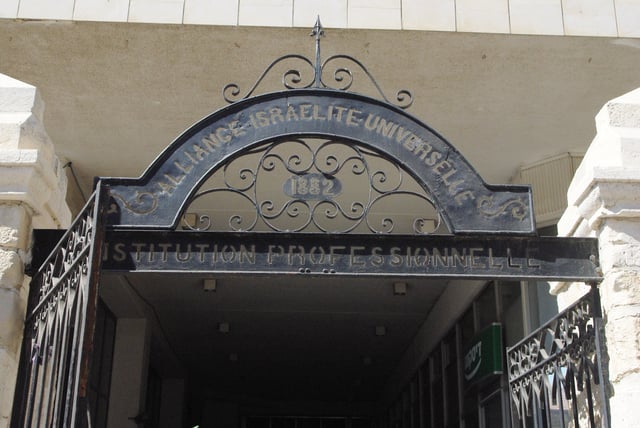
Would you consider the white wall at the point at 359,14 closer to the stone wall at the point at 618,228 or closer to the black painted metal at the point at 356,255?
Result: the stone wall at the point at 618,228

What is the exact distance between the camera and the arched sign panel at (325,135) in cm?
504

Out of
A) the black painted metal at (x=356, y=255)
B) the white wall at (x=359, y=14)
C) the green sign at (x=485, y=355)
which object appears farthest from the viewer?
the green sign at (x=485, y=355)

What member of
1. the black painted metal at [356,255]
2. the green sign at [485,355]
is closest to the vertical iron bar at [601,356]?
the black painted metal at [356,255]

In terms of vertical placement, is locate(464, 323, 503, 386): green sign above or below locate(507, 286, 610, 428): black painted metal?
above

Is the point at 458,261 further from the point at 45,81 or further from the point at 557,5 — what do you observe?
the point at 45,81

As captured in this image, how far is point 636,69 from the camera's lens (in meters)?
8.66

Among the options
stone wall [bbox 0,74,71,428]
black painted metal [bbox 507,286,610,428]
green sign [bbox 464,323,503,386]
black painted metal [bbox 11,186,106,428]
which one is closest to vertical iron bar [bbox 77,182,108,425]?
black painted metal [bbox 11,186,106,428]

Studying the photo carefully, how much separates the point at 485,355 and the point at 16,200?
6.50 meters

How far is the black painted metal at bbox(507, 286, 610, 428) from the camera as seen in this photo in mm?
4840

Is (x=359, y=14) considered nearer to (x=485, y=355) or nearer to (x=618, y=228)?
(x=618, y=228)

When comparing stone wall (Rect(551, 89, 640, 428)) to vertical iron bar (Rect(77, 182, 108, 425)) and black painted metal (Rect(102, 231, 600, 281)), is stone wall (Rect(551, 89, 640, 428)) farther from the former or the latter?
vertical iron bar (Rect(77, 182, 108, 425))

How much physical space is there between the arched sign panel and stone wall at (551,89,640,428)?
1.21 feet

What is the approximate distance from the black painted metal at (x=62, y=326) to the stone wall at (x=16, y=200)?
0.24ft

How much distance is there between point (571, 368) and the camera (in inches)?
199
